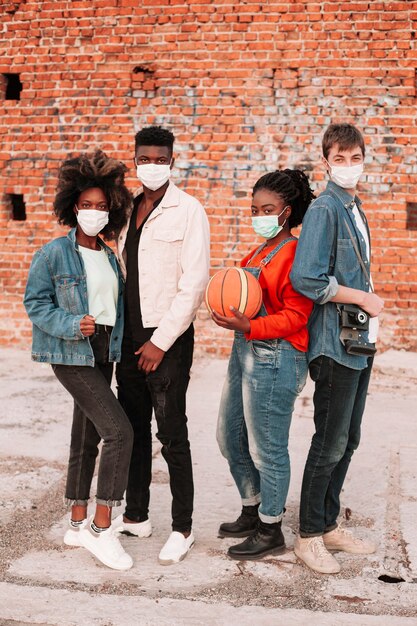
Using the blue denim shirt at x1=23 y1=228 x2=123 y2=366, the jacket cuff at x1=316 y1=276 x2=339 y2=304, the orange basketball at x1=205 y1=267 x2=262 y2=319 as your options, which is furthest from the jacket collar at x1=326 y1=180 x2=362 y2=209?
the blue denim shirt at x1=23 y1=228 x2=123 y2=366

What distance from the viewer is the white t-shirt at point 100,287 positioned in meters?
3.60

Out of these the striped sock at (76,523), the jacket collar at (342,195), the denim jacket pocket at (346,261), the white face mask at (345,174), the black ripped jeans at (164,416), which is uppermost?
the white face mask at (345,174)

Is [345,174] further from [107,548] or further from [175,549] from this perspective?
[107,548]

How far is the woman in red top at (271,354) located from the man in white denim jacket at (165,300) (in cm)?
22

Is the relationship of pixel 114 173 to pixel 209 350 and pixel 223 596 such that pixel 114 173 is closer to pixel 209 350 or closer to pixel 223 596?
pixel 223 596

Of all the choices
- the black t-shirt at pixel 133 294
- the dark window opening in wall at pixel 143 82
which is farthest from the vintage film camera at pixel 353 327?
the dark window opening in wall at pixel 143 82

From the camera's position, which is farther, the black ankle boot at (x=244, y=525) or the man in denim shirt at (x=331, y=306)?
the black ankle boot at (x=244, y=525)

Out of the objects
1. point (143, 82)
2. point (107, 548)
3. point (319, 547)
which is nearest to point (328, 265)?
point (319, 547)

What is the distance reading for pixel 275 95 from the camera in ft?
24.9

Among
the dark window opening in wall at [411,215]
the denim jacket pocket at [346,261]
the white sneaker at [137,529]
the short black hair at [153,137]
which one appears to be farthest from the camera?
the dark window opening in wall at [411,215]

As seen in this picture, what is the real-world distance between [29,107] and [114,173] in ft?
16.1

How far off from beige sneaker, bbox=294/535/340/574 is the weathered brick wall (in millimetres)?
4329

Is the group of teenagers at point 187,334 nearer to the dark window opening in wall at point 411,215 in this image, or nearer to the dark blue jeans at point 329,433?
the dark blue jeans at point 329,433

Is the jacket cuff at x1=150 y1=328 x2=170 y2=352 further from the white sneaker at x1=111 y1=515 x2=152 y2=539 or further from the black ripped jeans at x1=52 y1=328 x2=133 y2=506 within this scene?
the white sneaker at x1=111 y1=515 x2=152 y2=539
